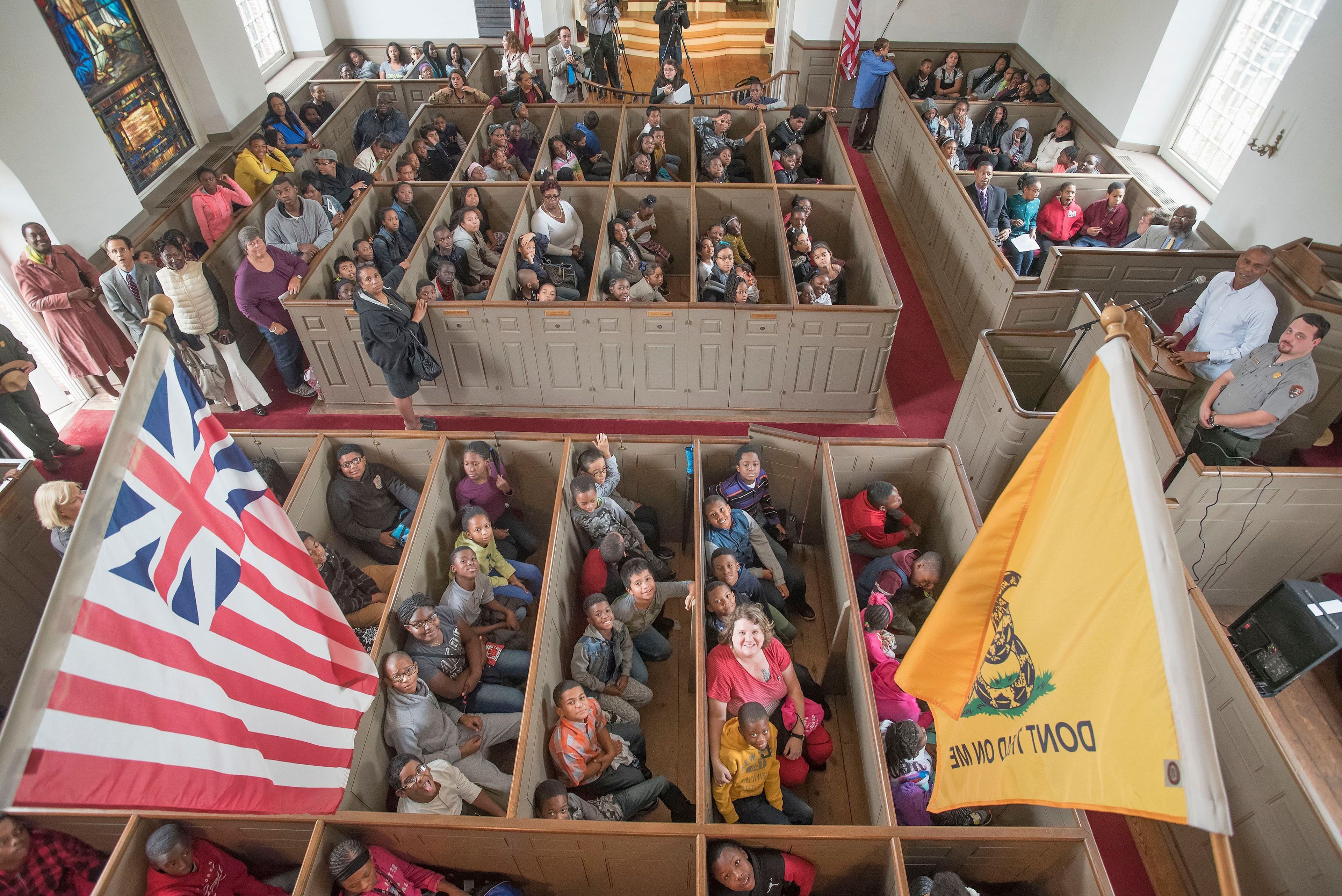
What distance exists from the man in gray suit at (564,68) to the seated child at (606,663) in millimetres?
9051

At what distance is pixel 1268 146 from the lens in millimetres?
6996

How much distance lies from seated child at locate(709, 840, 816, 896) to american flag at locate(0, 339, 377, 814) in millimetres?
1698

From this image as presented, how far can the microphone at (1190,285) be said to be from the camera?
6270 millimetres

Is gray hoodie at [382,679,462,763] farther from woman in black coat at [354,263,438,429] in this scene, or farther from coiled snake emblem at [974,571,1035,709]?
woman in black coat at [354,263,438,429]

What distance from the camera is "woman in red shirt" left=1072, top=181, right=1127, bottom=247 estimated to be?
7.97 meters

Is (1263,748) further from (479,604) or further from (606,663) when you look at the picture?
(479,604)

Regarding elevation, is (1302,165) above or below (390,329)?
above

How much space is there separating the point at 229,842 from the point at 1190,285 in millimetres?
8179

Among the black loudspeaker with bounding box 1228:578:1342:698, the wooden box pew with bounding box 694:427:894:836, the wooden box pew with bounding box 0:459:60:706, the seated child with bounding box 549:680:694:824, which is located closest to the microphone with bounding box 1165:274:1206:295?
the black loudspeaker with bounding box 1228:578:1342:698

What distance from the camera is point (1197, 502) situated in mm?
4809

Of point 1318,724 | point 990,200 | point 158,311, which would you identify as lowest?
point 1318,724

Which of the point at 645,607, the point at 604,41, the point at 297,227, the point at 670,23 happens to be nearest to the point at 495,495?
the point at 645,607

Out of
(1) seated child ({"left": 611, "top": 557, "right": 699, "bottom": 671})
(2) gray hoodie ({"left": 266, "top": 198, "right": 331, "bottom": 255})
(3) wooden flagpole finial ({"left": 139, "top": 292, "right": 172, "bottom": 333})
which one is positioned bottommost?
(1) seated child ({"left": 611, "top": 557, "right": 699, "bottom": 671})

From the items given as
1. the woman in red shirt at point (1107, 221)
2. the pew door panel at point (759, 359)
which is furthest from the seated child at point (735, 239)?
the woman in red shirt at point (1107, 221)
